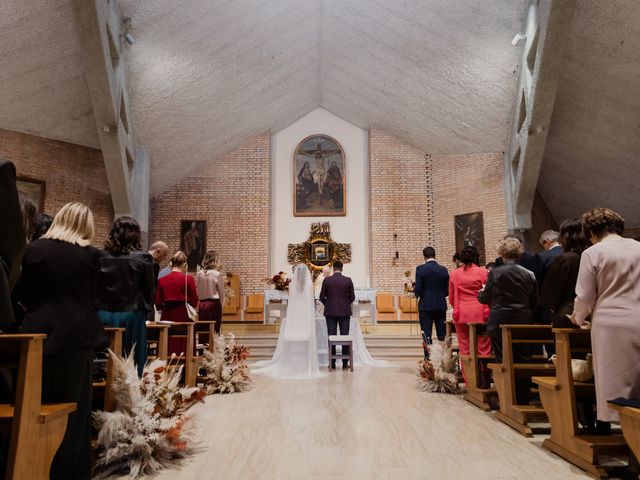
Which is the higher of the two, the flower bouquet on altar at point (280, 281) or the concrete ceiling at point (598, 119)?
the concrete ceiling at point (598, 119)

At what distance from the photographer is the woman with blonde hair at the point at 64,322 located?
227 centimetres

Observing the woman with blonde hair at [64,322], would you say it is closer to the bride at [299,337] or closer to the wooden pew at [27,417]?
the wooden pew at [27,417]

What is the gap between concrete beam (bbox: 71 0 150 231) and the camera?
7367 mm

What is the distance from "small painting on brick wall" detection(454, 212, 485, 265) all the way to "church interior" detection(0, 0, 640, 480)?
6cm

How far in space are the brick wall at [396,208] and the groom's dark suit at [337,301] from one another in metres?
5.88

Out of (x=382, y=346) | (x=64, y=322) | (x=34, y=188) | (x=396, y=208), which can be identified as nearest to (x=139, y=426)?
(x=64, y=322)

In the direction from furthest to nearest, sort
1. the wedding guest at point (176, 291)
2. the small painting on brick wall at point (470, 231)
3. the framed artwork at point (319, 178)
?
the framed artwork at point (319, 178) < the small painting on brick wall at point (470, 231) < the wedding guest at point (176, 291)

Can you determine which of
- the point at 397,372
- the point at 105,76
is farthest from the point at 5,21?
the point at 397,372

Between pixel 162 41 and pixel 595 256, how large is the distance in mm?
8276

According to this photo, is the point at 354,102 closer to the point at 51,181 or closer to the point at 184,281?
the point at 51,181

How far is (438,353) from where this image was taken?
17.7 feet

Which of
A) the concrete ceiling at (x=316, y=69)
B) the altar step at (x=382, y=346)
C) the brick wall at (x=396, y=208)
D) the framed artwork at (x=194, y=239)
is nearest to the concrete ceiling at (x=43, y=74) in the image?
the concrete ceiling at (x=316, y=69)

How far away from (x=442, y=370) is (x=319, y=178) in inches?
370

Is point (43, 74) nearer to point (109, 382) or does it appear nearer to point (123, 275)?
point (123, 275)
